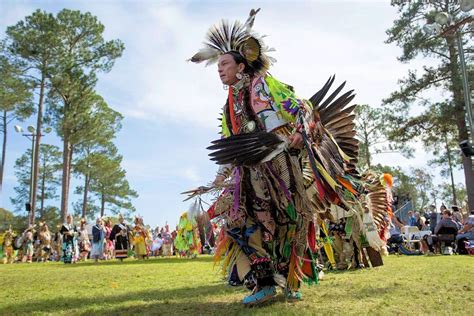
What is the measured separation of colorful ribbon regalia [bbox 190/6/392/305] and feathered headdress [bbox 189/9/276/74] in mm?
208

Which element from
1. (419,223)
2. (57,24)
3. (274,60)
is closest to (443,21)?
(419,223)

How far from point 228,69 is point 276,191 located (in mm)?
1189

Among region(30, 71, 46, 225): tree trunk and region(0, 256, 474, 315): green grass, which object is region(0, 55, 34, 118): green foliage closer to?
region(30, 71, 46, 225): tree trunk

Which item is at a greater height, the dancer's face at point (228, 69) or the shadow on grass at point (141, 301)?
the dancer's face at point (228, 69)

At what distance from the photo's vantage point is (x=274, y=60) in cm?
414

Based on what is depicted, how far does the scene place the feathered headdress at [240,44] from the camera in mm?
4031

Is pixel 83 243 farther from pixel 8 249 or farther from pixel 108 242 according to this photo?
pixel 8 249

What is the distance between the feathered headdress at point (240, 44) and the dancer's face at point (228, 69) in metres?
0.11

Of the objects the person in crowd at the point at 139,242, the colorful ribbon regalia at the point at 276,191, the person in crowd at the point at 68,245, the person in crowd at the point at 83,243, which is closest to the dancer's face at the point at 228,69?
the colorful ribbon regalia at the point at 276,191

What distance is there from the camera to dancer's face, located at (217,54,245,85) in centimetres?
396

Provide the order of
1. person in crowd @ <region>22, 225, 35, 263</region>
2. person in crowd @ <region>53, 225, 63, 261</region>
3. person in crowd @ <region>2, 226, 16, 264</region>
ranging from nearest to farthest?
person in crowd @ <region>22, 225, 35, 263</region> → person in crowd @ <region>2, 226, 16, 264</region> → person in crowd @ <region>53, 225, 63, 261</region>

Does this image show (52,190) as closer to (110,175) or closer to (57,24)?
(110,175)

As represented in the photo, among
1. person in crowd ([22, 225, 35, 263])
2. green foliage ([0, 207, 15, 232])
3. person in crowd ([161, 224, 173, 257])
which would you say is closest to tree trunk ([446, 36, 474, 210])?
person in crowd ([161, 224, 173, 257])

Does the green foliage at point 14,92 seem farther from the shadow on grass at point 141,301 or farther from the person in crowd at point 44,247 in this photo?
the shadow on grass at point 141,301
